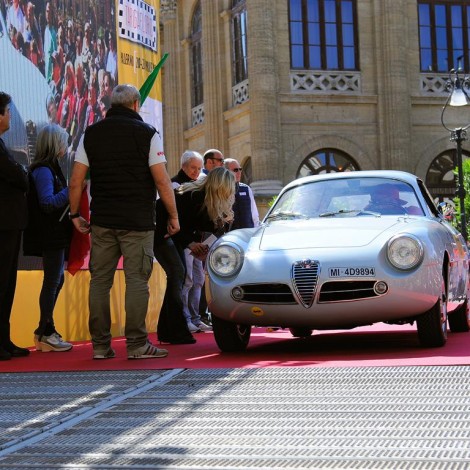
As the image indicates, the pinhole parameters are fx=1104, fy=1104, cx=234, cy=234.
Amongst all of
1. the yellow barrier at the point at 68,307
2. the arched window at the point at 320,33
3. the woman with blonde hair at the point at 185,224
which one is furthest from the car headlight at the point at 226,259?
the arched window at the point at 320,33

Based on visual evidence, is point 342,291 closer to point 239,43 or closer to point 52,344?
point 52,344

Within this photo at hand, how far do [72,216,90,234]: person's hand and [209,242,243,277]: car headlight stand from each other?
102 centimetres

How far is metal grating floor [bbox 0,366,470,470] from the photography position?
432 cm

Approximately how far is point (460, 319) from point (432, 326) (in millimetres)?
2391

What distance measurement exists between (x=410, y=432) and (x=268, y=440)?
0.62 meters

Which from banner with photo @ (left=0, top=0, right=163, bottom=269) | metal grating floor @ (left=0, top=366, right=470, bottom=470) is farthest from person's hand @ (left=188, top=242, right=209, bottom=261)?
metal grating floor @ (left=0, top=366, right=470, bottom=470)

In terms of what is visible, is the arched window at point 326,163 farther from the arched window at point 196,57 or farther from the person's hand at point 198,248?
the person's hand at point 198,248

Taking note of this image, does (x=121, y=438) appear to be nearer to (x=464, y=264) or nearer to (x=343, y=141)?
(x=464, y=264)

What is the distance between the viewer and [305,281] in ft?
27.0

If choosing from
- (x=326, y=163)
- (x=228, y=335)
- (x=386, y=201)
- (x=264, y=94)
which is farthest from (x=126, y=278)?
(x=326, y=163)

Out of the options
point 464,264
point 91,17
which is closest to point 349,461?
point 464,264

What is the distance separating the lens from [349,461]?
420cm


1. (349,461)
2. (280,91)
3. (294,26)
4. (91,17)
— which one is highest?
(294,26)

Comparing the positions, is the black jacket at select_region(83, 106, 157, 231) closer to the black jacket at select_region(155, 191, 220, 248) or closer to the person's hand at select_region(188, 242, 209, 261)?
the black jacket at select_region(155, 191, 220, 248)
